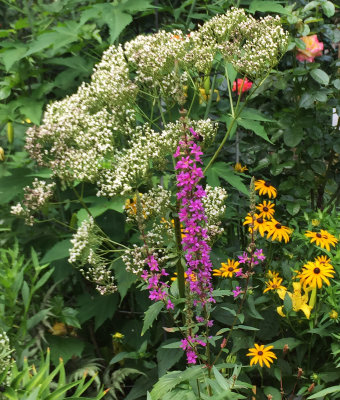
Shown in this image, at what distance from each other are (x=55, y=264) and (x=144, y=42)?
140 cm

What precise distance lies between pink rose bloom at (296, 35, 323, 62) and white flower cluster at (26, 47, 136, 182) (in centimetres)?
108

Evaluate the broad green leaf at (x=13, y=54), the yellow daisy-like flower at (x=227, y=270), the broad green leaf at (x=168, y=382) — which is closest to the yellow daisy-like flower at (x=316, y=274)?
the yellow daisy-like flower at (x=227, y=270)

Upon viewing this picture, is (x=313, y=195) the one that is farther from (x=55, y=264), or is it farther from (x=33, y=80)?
(x=33, y=80)

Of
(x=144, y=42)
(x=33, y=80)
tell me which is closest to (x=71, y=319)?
(x=144, y=42)

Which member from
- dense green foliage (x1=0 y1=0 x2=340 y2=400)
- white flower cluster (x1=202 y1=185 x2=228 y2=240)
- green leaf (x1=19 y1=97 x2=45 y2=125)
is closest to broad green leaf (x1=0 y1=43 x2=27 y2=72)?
dense green foliage (x1=0 y1=0 x2=340 y2=400)

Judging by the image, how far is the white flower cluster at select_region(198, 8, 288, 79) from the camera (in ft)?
6.42

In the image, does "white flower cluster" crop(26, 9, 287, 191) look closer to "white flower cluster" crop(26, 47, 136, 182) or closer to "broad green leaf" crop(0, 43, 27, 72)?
"white flower cluster" crop(26, 47, 136, 182)

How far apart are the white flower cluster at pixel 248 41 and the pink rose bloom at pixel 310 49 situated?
71cm

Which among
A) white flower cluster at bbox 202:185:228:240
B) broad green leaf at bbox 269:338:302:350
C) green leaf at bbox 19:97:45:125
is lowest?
broad green leaf at bbox 269:338:302:350

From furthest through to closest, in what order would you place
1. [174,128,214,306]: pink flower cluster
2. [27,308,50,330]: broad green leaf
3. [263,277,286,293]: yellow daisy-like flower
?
[27,308,50,330]: broad green leaf
[263,277,286,293]: yellow daisy-like flower
[174,128,214,306]: pink flower cluster

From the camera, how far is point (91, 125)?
81.2 inches

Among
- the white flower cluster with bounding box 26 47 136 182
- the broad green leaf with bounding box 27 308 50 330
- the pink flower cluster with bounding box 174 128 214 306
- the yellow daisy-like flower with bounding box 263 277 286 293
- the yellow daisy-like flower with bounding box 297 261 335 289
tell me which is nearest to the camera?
the pink flower cluster with bounding box 174 128 214 306

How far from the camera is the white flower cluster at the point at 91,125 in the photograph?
2.04 meters

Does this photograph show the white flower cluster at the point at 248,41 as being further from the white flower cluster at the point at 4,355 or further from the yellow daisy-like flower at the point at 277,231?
the white flower cluster at the point at 4,355
